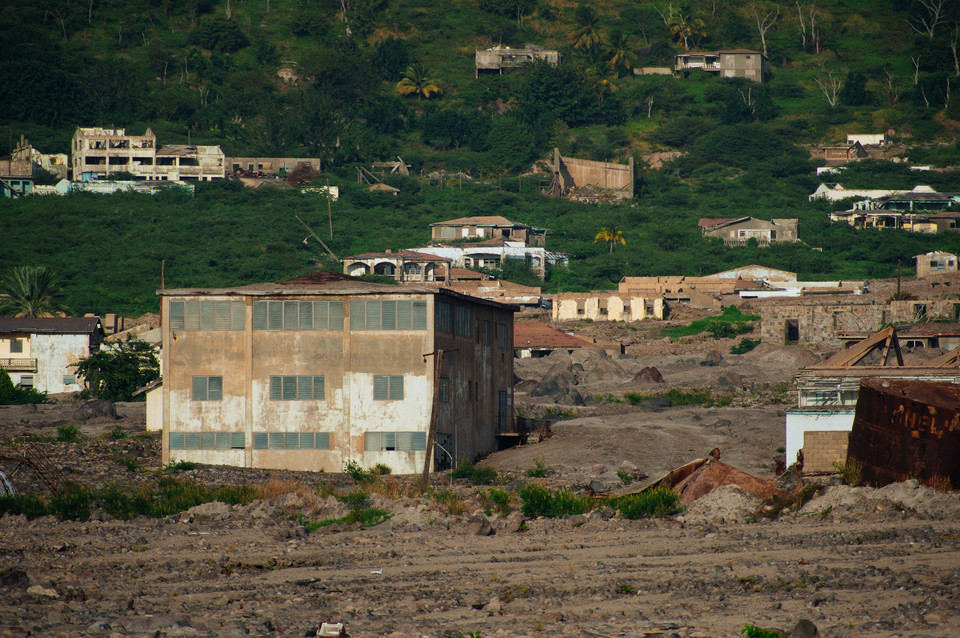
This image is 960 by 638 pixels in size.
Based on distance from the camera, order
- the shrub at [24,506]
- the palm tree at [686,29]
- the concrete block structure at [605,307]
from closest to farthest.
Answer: the shrub at [24,506] < the concrete block structure at [605,307] < the palm tree at [686,29]

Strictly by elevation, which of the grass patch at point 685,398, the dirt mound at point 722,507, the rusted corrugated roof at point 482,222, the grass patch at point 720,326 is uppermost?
the rusted corrugated roof at point 482,222

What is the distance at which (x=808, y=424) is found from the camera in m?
25.9

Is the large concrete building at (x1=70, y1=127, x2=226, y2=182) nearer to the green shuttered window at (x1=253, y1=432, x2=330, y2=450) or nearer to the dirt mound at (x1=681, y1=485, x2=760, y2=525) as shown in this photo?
the green shuttered window at (x1=253, y1=432, x2=330, y2=450)

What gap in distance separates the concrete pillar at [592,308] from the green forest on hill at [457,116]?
13.4m

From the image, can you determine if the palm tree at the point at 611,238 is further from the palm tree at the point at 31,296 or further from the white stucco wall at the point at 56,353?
the white stucco wall at the point at 56,353

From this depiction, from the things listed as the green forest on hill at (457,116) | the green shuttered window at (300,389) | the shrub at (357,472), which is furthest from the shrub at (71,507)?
the green forest on hill at (457,116)

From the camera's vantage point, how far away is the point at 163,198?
105m

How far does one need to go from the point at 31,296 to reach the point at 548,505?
51.1m

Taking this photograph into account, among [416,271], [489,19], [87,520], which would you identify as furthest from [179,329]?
[489,19]

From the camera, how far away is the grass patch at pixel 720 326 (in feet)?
204

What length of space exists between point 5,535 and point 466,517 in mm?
8424

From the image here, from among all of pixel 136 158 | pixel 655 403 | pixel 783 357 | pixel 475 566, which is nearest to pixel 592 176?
pixel 136 158

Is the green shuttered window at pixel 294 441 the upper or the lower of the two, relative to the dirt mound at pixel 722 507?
upper

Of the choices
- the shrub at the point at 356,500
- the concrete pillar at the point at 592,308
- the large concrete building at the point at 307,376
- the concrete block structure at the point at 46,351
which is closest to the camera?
the shrub at the point at 356,500
